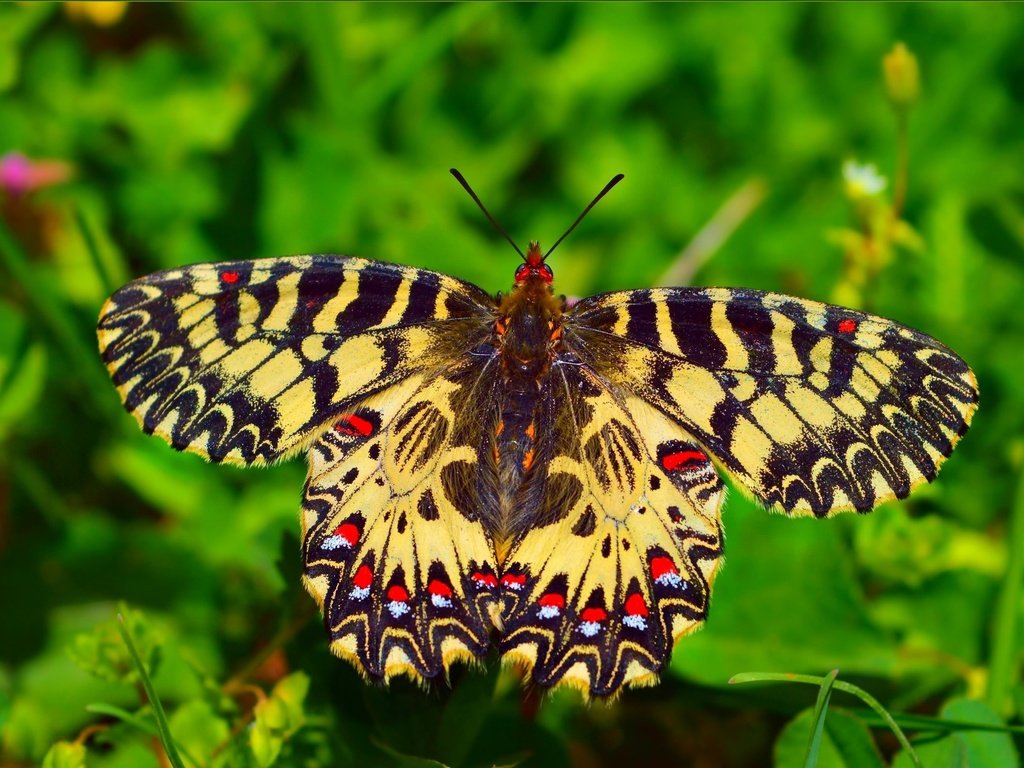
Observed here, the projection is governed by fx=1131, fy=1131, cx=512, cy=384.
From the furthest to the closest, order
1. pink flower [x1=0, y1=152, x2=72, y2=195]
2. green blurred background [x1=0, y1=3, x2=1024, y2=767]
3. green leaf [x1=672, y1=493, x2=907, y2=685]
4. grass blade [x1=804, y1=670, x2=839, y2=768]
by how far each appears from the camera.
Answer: pink flower [x1=0, y1=152, x2=72, y2=195], green leaf [x1=672, y1=493, x2=907, y2=685], green blurred background [x1=0, y1=3, x2=1024, y2=767], grass blade [x1=804, y1=670, x2=839, y2=768]

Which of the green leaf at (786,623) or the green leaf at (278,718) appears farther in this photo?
the green leaf at (786,623)

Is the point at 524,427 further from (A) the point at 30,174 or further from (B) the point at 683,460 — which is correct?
(A) the point at 30,174

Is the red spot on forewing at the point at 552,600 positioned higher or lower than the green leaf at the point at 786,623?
lower

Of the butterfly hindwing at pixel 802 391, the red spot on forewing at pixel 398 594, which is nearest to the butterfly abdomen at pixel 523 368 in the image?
the butterfly hindwing at pixel 802 391

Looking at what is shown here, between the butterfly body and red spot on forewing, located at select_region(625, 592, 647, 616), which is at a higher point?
the butterfly body

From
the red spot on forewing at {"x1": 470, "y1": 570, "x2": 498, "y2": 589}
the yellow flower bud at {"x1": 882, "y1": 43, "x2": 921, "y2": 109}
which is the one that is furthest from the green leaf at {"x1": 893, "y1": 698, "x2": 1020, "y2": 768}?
the yellow flower bud at {"x1": 882, "y1": 43, "x2": 921, "y2": 109}

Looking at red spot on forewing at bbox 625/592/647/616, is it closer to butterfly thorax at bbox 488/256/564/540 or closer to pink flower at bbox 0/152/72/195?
butterfly thorax at bbox 488/256/564/540

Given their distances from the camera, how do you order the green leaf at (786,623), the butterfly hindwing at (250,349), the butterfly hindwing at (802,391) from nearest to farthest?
1. the butterfly hindwing at (802,391)
2. the butterfly hindwing at (250,349)
3. the green leaf at (786,623)

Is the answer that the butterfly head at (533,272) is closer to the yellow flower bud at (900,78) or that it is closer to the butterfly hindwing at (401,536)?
the butterfly hindwing at (401,536)
